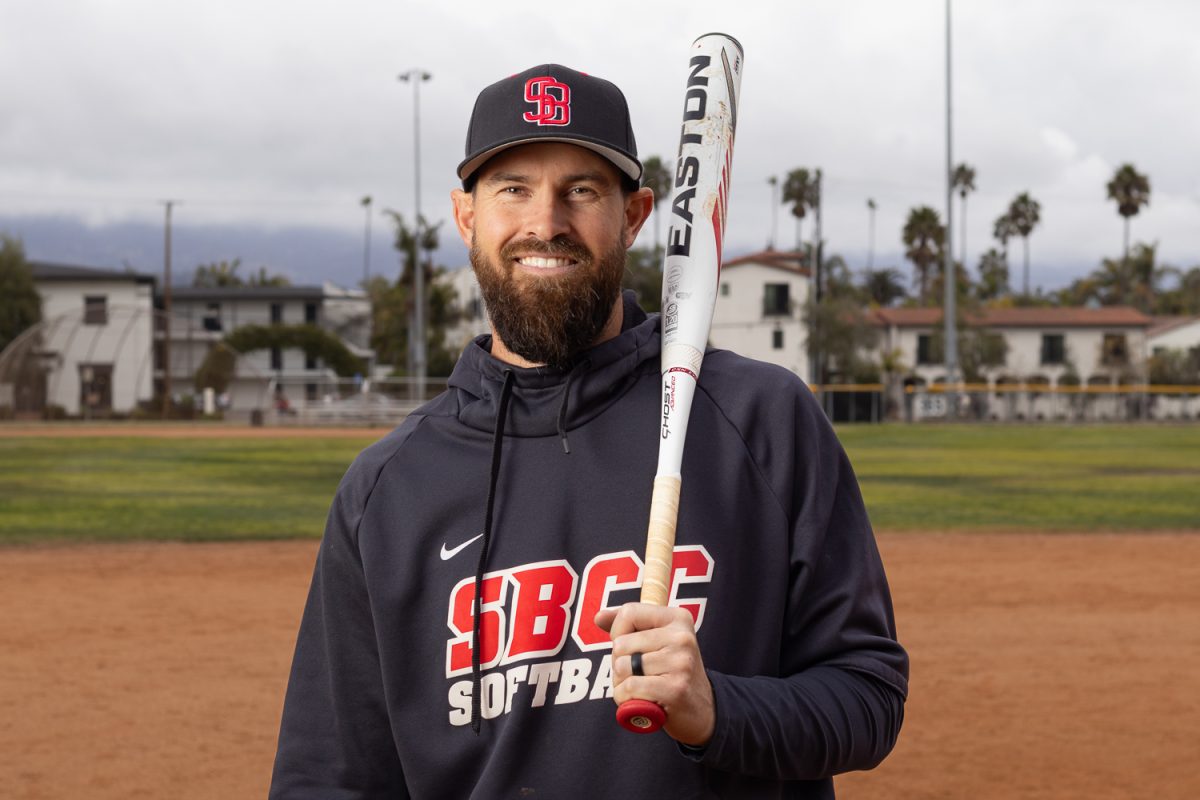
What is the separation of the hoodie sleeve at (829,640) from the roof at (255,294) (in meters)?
73.1

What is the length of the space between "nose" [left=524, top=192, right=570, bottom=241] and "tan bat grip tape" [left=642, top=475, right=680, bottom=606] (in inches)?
18.2

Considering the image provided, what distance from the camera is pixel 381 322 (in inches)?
2987

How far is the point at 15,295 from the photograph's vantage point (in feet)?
206

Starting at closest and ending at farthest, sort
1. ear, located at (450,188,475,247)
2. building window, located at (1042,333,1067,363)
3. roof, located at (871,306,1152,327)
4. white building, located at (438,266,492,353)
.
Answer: ear, located at (450,188,475,247), roof, located at (871,306,1152,327), building window, located at (1042,333,1067,363), white building, located at (438,266,492,353)

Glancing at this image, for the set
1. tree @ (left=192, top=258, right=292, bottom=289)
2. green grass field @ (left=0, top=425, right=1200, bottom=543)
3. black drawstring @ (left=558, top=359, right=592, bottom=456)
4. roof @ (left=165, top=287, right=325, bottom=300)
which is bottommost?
green grass field @ (left=0, top=425, right=1200, bottom=543)

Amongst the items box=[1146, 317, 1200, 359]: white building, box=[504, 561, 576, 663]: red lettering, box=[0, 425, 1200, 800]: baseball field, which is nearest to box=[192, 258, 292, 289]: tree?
box=[1146, 317, 1200, 359]: white building

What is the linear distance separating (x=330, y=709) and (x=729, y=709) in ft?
2.53

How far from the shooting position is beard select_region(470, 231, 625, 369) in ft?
7.27

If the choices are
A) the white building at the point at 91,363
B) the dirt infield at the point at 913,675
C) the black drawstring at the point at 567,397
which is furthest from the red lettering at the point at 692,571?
the white building at the point at 91,363

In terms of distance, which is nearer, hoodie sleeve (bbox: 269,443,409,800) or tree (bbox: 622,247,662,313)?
hoodie sleeve (bbox: 269,443,409,800)

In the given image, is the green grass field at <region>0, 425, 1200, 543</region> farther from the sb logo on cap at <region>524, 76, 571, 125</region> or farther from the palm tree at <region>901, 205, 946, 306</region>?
the palm tree at <region>901, 205, 946, 306</region>

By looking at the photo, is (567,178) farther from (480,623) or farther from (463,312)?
(463,312)

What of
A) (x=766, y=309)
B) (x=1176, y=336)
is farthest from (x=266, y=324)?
(x=1176, y=336)

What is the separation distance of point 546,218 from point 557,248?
5 cm
